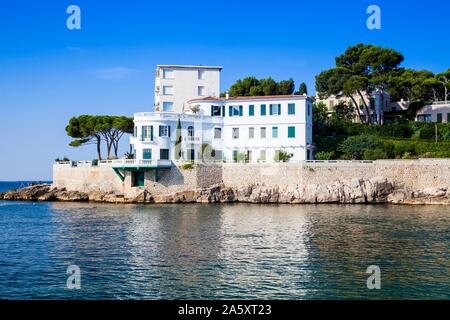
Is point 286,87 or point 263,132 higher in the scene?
point 286,87

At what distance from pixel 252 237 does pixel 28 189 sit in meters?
41.5

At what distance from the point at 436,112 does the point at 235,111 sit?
30.3 m

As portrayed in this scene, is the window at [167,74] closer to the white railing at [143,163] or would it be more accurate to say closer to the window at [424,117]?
the white railing at [143,163]

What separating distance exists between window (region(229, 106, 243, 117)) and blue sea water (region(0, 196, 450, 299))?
1930 cm

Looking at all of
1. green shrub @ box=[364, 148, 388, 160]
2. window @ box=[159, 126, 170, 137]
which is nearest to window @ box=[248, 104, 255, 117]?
window @ box=[159, 126, 170, 137]

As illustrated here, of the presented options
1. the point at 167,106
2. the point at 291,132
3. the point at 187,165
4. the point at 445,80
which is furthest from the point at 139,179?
the point at 445,80

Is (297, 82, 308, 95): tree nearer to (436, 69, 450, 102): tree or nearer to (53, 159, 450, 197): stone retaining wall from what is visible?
(436, 69, 450, 102): tree

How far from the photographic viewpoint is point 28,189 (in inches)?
2457

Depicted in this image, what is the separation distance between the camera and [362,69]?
243 ft

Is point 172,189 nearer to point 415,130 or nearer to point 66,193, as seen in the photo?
point 66,193

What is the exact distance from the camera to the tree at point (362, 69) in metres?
71.6

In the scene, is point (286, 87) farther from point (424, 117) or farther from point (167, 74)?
point (167, 74)
